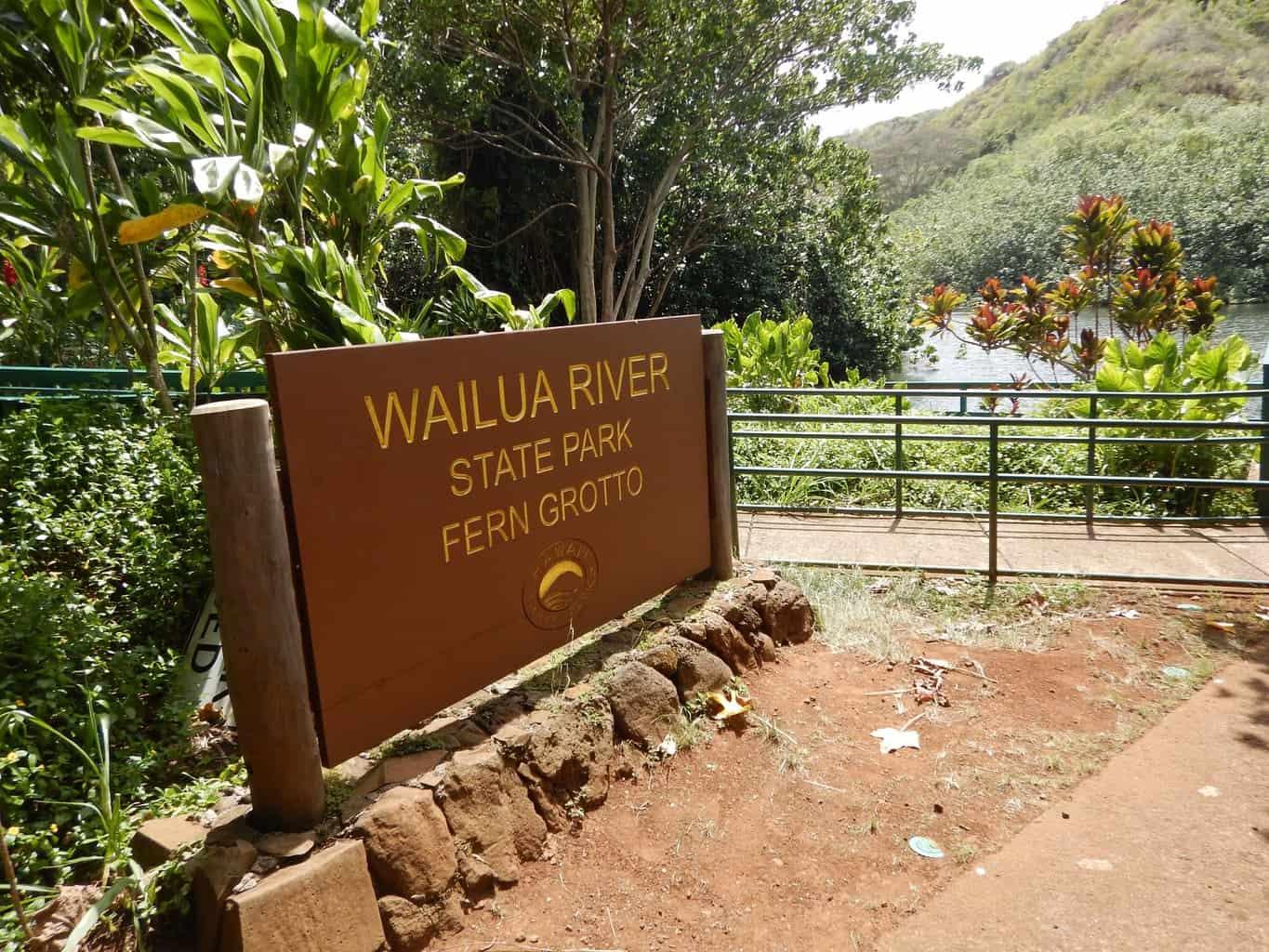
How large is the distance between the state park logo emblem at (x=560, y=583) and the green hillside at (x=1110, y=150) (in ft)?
23.4

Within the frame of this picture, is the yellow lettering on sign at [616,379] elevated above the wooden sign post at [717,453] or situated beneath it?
elevated above

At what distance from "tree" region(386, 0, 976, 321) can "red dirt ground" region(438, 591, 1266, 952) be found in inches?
359

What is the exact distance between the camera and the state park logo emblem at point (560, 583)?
3270 millimetres

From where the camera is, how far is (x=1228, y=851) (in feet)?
9.22

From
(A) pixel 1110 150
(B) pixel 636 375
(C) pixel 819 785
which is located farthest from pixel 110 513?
(A) pixel 1110 150

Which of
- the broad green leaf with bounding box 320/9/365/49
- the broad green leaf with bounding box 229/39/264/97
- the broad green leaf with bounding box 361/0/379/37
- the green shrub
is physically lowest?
the green shrub

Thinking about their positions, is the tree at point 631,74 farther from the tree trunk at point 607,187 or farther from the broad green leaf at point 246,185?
the broad green leaf at point 246,185

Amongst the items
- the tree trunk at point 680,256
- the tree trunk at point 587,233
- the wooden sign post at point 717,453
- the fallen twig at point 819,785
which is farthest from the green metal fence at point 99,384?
the tree trunk at point 680,256

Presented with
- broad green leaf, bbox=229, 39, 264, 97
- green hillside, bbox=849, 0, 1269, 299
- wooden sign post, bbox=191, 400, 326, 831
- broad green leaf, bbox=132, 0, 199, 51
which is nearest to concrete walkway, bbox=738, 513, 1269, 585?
wooden sign post, bbox=191, 400, 326, 831

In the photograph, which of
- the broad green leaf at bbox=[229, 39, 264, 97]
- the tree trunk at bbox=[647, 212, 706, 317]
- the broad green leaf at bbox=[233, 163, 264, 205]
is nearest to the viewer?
the broad green leaf at bbox=[233, 163, 264, 205]

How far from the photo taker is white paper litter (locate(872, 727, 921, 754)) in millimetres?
3469

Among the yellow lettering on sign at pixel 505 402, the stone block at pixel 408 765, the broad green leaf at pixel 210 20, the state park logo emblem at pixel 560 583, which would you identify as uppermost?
the broad green leaf at pixel 210 20

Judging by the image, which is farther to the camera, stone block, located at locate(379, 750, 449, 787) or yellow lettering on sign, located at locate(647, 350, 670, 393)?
yellow lettering on sign, located at locate(647, 350, 670, 393)

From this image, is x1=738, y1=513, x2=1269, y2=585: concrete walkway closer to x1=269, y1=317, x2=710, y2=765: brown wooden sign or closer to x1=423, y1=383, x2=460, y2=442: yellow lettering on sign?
x1=269, y1=317, x2=710, y2=765: brown wooden sign
